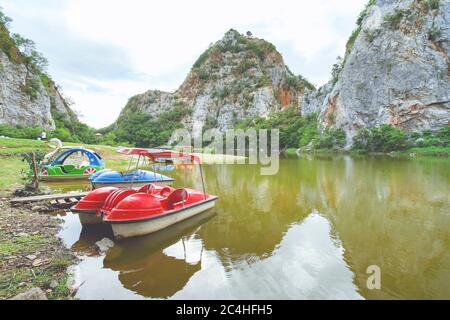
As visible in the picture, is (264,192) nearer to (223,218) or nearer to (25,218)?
(223,218)

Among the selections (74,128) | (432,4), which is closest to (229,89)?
(74,128)

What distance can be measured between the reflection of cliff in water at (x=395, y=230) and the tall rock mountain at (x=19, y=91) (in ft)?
142

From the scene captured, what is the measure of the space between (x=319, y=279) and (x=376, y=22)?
2430 inches

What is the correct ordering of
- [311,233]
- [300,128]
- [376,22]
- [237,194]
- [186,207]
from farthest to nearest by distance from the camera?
[300,128], [376,22], [237,194], [186,207], [311,233]

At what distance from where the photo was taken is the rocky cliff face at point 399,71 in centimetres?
4422

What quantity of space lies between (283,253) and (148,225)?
143 inches

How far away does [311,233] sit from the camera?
8.28 meters

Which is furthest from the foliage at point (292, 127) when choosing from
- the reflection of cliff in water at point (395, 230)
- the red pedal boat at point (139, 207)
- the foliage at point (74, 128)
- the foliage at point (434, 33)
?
the red pedal boat at point (139, 207)

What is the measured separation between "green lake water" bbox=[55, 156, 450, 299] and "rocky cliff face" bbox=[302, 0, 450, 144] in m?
40.6

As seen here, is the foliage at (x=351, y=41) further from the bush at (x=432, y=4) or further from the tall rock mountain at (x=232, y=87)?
the tall rock mountain at (x=232, y=87)

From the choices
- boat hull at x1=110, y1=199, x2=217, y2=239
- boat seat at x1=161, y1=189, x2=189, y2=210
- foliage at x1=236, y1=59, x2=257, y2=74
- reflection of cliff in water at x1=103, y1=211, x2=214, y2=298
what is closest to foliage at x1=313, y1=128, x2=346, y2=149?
boat hull at x1=110, y1=199, x2=217, y2=239

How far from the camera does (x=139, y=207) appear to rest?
7.41 m

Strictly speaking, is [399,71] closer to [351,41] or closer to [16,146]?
[351,41]
